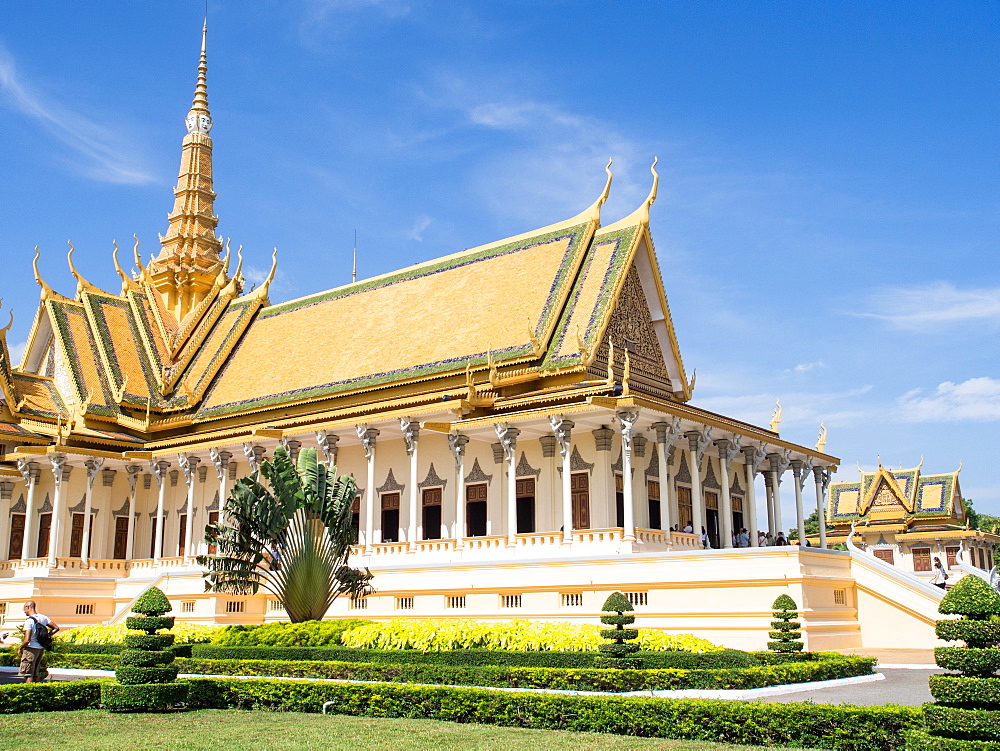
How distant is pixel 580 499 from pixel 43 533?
671 inches

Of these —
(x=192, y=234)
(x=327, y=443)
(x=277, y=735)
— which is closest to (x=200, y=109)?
(x=192, y=234)

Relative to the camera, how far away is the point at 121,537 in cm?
3102

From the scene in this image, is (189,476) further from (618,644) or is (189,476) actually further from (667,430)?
(618,644)

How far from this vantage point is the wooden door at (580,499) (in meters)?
23.2

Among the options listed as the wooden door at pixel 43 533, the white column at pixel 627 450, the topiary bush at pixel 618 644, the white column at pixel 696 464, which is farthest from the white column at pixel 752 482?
the wooden door at pixel 43 533

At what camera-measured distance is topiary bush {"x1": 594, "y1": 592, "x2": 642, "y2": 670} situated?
13.0 metres

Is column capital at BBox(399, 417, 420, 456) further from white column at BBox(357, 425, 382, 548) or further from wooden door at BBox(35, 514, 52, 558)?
wooden door at BBox(35, 514, 52, 558)

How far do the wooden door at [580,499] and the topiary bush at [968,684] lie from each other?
48.6ft

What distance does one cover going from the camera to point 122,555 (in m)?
31.0

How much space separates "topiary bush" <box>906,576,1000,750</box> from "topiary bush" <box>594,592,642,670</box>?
5.06 metres

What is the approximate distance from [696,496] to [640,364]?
15.9 feet

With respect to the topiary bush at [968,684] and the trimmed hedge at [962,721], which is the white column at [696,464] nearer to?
the topiary bush at [968,684]

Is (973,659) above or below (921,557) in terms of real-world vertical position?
below

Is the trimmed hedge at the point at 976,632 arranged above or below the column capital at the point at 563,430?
below
